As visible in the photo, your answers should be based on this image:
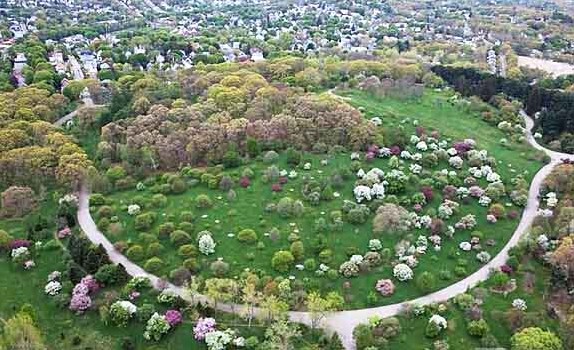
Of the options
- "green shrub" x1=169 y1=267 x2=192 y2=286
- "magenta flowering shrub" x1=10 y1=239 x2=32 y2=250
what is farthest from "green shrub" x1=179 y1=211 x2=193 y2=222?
"magenta flowering shrub" x1=10 y1=239 x2=32 y2=250

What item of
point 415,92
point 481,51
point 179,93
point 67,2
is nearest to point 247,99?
point 179,93

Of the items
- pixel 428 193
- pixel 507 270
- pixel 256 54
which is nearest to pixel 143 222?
pixel 428 193

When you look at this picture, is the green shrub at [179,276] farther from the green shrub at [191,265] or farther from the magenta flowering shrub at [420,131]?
the magenta flowering shrub at [420,131]

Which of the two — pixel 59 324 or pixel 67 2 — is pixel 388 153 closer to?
pixel 59 324

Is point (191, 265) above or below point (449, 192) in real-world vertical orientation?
above

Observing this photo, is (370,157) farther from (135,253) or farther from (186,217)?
(135,253)

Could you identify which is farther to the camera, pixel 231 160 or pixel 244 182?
pixel 231 160

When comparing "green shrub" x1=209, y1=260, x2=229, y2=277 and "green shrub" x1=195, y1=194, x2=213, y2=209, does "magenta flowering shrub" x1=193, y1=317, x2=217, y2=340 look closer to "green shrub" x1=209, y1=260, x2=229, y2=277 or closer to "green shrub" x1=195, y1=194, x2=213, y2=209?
"green shrub" x1=209, y1=260, x2=229, y2=277
